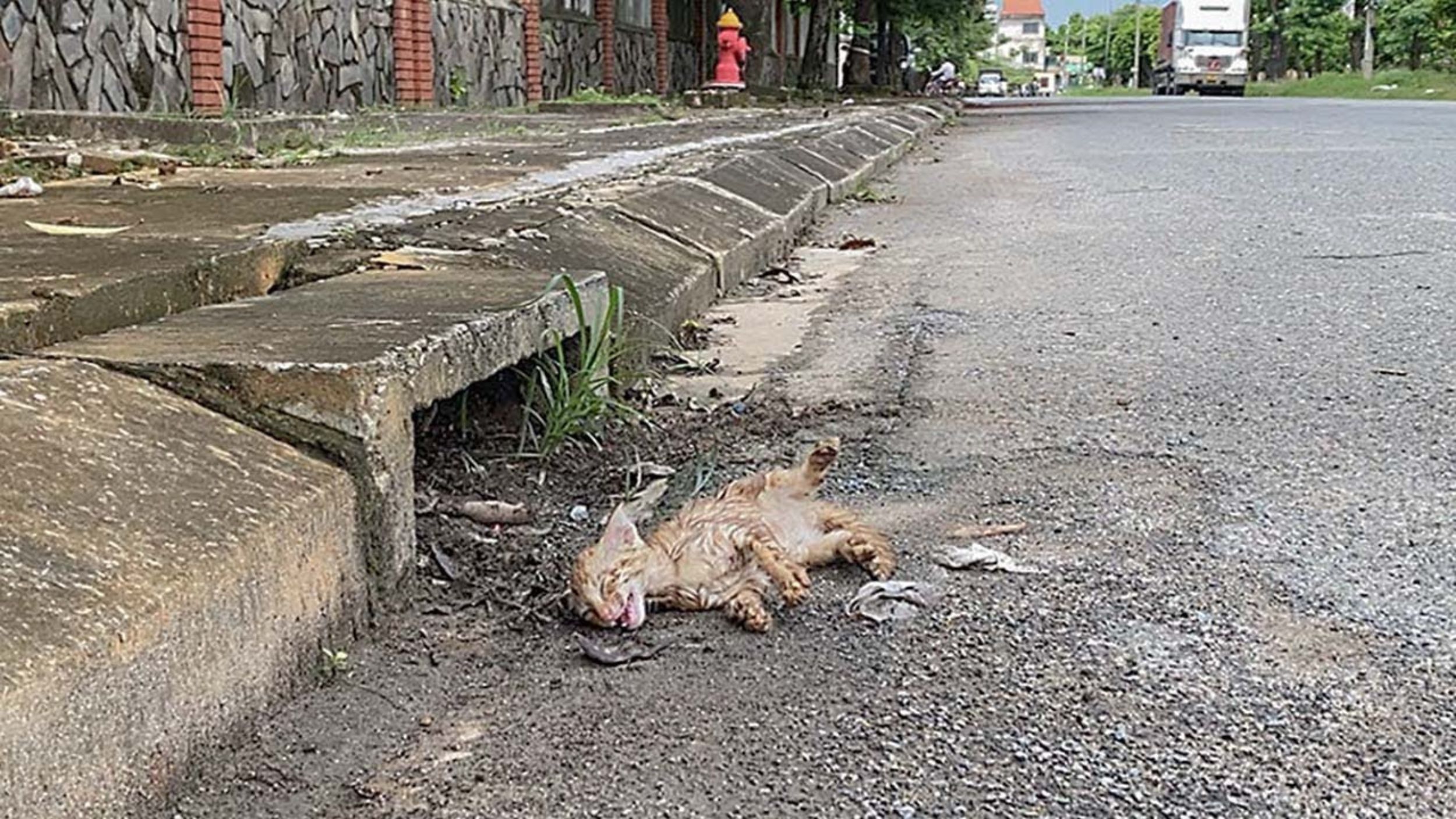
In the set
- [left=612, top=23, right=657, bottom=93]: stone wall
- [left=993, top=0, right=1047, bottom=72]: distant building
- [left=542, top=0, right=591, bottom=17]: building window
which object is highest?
[left=993, top=0, right=1047, bottom=72]: distant building

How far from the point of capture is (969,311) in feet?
14.2

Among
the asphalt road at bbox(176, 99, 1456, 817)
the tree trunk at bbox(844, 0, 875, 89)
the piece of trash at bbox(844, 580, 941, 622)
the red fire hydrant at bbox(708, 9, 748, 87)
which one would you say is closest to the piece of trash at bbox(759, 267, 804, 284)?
the asphalt road at bbox(176, 99, 1456, 817)

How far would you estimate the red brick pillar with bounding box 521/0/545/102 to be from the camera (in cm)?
1505

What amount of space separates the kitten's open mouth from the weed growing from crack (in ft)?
2.28

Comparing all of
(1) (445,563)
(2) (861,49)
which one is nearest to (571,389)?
(1) (445,563)

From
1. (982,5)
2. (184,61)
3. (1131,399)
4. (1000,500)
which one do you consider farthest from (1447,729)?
(982,5)

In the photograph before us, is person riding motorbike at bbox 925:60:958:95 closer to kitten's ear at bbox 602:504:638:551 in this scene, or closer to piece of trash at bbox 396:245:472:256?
piece of trash at bbox 396:245:472:256

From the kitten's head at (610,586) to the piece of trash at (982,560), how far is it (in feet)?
1.47

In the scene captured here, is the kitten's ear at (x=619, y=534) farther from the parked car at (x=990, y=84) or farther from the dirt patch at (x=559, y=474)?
the parked car at (x=990, y=84)

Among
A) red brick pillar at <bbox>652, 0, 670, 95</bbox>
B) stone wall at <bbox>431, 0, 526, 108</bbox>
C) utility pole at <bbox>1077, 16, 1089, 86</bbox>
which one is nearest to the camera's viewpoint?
stone wall at <bbox>431, 0, 526, 108</bbox>

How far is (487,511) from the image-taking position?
2.32m

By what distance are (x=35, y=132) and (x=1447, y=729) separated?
6.21 m

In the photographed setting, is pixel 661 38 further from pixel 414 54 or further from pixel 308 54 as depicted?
pixel 308 54

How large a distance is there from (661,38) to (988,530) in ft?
62.0
